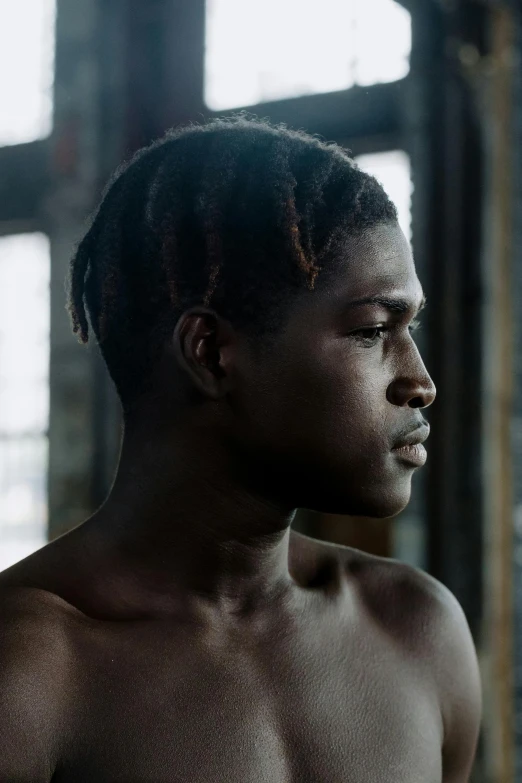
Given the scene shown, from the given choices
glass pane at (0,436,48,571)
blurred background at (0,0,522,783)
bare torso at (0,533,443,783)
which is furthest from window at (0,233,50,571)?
bare torso at (0,533,443,783)

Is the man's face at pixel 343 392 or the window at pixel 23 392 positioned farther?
the window at pixel 23 392

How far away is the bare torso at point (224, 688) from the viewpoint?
0.98 metres

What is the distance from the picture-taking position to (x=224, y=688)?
3.43 feet

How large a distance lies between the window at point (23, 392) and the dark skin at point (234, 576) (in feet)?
11.5

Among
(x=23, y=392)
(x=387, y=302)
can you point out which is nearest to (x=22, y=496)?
(x=23, y=392)

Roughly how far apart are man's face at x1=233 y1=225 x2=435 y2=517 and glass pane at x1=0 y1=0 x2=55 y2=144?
3680 millimetres

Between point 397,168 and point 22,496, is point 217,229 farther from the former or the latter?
point 22,496

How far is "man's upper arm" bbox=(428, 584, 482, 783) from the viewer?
1220 millimetres

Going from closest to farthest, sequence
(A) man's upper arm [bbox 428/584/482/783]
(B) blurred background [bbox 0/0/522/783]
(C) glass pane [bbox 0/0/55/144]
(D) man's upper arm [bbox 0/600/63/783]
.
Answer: (D) man's upper arm [bbox 0/600/63/783], (A) man's upper arm [bbox 428/584/482/783], (B) blurred background [bbox 0/0/522/783], (C) glass pane [bbox 0/0/55/144]

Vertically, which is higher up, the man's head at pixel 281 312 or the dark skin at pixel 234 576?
the man's head at pixel 281 312

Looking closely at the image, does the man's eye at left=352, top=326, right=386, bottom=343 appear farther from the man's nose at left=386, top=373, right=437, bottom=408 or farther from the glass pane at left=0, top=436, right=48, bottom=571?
the glass pane at left=0, top=436, right=48, bottom=571

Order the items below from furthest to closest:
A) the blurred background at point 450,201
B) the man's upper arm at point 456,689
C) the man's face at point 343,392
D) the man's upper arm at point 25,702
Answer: the blurred background at point 450,201, the man's upper arm at point 456,689, the man's face at point 343,392, the man's upper arm at point 25,702

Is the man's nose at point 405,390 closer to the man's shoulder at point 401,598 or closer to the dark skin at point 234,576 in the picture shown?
the dark skin at point 234,576

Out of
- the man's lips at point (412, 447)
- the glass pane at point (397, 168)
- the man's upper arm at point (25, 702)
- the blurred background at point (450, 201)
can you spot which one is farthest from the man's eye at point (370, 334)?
the glass pane at point (397, 168)
